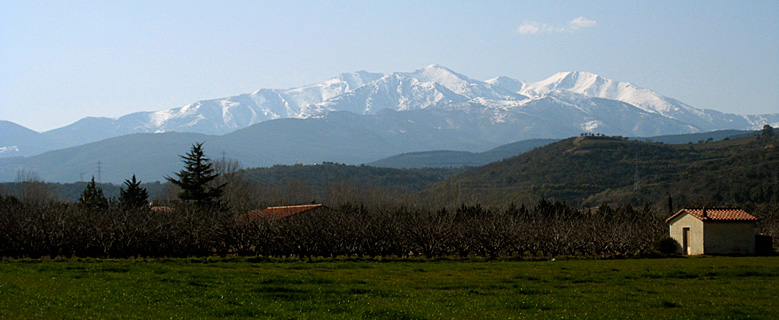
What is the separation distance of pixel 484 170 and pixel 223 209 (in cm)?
13976

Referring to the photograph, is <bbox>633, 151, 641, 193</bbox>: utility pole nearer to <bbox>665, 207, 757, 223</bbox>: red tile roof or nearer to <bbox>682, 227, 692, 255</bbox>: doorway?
<bbox>665, 207, 757, 223</bbox>: red tile roof

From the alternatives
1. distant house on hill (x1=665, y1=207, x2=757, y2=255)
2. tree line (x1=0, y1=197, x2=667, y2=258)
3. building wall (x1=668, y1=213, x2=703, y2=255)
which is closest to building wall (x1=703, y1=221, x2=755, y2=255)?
distant house on hill (x1=665, y1=207, x2=757, y2=255)

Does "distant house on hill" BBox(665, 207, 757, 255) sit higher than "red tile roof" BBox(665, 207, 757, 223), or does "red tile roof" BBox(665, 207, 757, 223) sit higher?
"red tile roof" BBox(665, 207, 757, 223)

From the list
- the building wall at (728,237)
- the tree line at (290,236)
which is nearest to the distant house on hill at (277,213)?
the tree line at (290,236)

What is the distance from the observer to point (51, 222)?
48.5m

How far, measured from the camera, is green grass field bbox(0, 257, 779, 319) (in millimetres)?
18938

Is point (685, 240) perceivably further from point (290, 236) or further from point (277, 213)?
point (277, 213)

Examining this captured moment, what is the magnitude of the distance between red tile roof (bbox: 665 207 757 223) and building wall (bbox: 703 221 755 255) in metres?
0.38

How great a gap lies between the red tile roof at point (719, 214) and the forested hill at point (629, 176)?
115ft

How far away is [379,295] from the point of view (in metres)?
23.8

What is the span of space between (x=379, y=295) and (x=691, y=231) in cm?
4188

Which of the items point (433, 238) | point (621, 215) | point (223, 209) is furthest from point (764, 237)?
point (223, 209)

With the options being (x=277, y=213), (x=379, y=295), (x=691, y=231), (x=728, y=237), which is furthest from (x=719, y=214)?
(x=379, y=295)

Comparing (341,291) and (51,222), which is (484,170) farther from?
(341,291)
